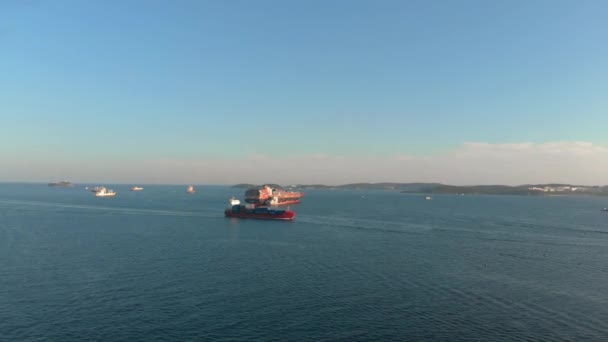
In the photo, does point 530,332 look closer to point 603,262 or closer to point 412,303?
point 412,303

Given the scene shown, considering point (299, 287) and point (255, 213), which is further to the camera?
point (255, 213)

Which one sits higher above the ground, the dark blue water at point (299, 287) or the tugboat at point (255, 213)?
the tugboat at point (255, 213)

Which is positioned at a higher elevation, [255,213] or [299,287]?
[255,213]

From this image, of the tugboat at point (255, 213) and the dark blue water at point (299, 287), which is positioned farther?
the tugboat at point (255, 213)

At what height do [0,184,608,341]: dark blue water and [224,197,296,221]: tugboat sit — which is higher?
[224,197,296,221]: tugboat

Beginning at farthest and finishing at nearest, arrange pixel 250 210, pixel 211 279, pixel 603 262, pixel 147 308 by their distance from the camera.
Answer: pixel 250 210 < pixel 603 262 < pixel 211 279 < pixel 147 308

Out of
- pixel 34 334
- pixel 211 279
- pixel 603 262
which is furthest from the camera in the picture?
pixel 603 262

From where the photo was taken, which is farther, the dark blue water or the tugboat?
the tugboat

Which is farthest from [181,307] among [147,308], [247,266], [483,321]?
[483,321]
